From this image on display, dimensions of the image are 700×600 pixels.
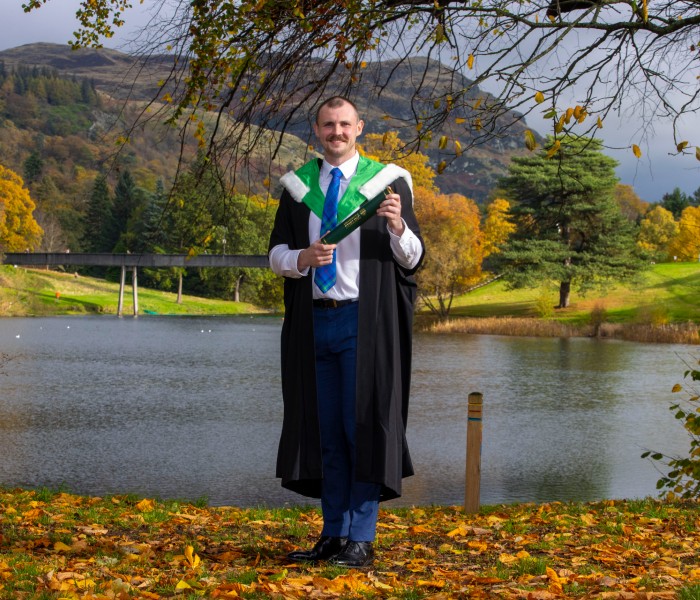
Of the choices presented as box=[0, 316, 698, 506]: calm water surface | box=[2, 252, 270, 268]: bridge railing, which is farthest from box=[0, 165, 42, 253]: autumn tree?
box=[0, 316, 698, 506]: calm water surface

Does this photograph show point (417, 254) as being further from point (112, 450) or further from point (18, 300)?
point (18, 300)

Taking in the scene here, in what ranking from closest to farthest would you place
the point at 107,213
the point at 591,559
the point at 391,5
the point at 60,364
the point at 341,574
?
the point at 341,574, the point at 591,559, the point at 391,5, the point at 60,364, the point at 107,213

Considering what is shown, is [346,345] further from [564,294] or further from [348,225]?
[564,294]

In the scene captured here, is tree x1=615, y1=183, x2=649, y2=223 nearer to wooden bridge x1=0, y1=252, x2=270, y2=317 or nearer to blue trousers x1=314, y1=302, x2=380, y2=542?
wooden bridge x1=0, y1=252, x2=270, y2=317

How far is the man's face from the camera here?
517 cm

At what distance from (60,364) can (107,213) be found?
259 ft

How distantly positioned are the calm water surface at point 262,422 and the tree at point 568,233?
2070cm

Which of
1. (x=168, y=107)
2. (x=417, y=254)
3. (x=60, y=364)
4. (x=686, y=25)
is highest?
(x=686, y=25)

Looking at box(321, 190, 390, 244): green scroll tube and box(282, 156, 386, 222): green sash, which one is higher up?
box(282, 156, 386, 222): green sash

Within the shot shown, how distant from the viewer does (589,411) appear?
2183 centimetres

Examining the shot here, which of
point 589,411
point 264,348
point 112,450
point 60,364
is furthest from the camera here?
point 264,348

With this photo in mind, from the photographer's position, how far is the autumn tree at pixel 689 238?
275 ft

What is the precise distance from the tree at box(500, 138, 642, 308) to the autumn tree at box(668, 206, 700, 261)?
78.4 feet

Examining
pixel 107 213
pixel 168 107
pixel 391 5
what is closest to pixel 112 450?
pixel 168 107
